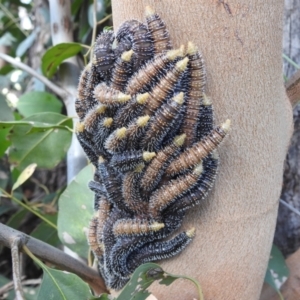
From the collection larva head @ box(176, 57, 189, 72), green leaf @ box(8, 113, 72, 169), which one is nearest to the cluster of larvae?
larva head @ box(176, 57, 189, 72)

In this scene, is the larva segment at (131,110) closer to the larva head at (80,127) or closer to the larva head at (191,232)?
the larva head at (80,127)

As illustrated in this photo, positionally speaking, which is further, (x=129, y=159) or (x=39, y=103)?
(x=39, y=103)

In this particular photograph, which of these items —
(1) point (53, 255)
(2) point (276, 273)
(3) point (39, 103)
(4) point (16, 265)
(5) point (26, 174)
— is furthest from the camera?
(3) point (39, 103)

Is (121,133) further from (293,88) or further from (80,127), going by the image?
(293,88)

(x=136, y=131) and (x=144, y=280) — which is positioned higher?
(x=136, y=131)

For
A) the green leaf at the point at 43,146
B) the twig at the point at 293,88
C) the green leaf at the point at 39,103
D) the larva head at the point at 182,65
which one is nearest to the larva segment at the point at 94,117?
the larva head at the point at 182,65

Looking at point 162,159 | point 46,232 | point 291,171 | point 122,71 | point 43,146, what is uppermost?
point 122,71

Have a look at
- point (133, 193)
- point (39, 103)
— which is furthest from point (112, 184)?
point (39, 103)

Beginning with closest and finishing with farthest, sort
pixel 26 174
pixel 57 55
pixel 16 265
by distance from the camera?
pixel 16 265 < pixel 26 174 < pixel 57 55
